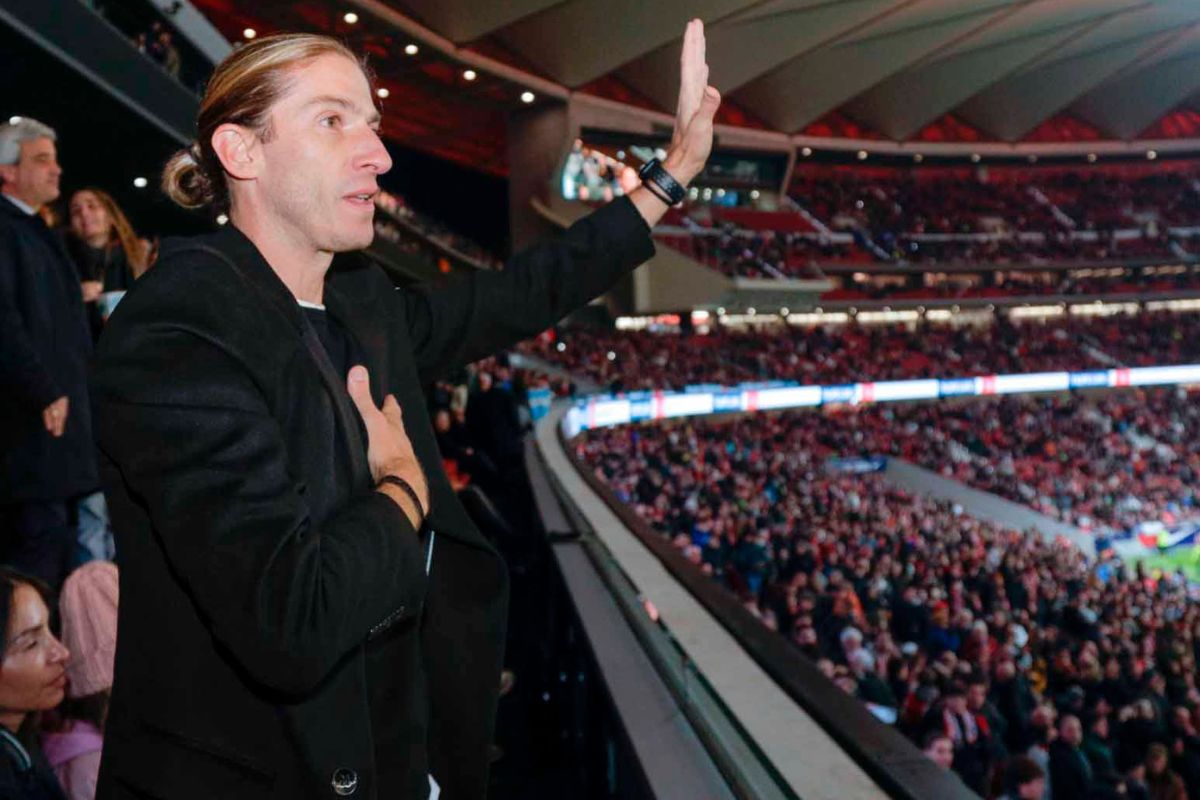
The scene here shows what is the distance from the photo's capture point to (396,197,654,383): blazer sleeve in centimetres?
182

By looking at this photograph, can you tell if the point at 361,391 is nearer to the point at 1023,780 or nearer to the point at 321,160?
the point at 321,160

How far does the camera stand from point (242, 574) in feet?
3.66

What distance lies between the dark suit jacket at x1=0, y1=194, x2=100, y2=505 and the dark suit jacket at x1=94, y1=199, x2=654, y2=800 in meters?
1.91

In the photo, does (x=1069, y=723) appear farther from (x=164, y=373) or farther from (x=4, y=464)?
(x=164, y=373)

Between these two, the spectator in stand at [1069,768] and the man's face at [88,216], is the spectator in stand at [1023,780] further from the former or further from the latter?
the man's face at [88,216]

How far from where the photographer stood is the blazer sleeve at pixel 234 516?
1119 mm

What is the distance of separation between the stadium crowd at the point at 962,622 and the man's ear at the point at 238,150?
16.6 ft

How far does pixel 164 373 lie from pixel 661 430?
26.1 metres

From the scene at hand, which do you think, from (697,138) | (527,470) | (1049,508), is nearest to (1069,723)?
(527,470)

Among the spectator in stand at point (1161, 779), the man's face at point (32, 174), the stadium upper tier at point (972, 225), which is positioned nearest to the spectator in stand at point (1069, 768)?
the spectator in stand at point (1161, 779)

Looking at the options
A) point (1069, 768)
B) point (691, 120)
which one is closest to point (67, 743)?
point (691, 120)

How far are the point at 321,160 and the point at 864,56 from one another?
37975 millimetres

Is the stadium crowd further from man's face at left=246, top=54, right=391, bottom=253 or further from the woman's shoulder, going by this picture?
man's face at left=246, top=54, right=391, bottom=253

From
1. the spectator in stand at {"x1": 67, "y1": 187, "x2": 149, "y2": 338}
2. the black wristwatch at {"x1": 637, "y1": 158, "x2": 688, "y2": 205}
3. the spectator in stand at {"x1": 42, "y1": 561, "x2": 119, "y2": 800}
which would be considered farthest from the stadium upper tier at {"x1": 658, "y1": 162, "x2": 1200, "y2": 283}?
the black wristwatch at {"x1": 637, "y1": 158, "x2": 688, "y2": 205}
